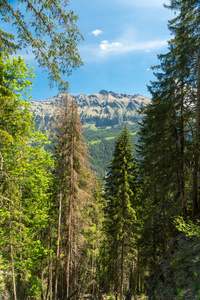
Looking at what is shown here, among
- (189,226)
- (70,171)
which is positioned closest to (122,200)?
(70,171)

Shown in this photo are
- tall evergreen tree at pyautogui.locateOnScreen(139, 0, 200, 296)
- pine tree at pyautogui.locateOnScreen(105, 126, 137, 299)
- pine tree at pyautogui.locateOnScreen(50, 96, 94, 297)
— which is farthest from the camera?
pine tree at pyautogui.locateOnScreen(105, 126, 137, 299)

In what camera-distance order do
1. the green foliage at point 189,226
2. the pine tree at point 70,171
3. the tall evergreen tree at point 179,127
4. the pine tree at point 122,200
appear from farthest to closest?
the pine tree at point 122,200 → the pine tree at point 70,171 → the tall evergreen tree at point 179,127 → the green foliage at point 189,226

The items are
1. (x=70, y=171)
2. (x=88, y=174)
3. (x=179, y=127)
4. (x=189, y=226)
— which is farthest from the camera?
(x=88, y=174)

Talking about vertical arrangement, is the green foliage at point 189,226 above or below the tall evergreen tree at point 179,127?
below

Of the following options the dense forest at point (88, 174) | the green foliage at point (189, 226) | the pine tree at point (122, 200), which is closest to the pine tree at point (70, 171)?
the dense forest at point (88, 174)

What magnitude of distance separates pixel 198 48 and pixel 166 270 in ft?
37.7

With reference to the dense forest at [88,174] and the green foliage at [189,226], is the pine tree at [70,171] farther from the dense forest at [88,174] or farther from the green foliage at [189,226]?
the green foliage at [189,226]

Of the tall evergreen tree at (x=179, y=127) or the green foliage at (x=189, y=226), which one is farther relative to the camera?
the tall evergreen tree at (x=179, y=127)

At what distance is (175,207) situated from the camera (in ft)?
31.9

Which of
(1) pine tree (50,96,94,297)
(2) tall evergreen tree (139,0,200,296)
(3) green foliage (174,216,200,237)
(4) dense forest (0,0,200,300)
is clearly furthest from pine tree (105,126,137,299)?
(3) green foliage (174,216,200,237)

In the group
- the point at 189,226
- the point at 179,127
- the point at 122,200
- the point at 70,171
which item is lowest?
the point at 122,200

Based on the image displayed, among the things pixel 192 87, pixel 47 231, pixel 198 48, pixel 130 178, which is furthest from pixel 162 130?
pixel 47 231

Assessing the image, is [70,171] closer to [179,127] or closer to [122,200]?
[122,200]

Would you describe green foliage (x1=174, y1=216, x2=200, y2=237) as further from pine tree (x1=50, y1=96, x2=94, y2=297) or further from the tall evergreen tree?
pine tree (x1=50, y1=96, x2=94, y2=297)
